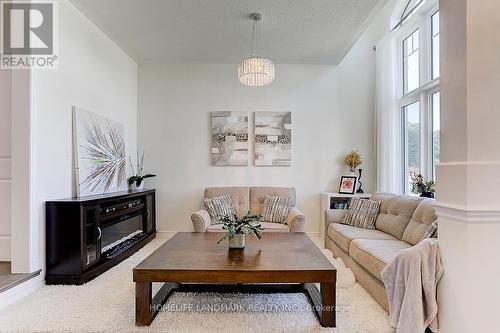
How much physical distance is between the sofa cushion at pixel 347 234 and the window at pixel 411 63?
7.30 ft

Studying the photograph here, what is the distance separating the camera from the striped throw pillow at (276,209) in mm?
4172

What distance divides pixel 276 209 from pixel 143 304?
2.44 meters

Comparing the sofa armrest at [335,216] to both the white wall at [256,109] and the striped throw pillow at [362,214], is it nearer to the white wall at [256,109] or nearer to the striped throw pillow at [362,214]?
the striped throw pillow at [362,214]

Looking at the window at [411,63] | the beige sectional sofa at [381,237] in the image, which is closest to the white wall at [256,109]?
the window at [411,63]

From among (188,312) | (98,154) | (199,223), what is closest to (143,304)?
(188,312)

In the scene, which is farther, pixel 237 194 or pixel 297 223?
pixel 237 194

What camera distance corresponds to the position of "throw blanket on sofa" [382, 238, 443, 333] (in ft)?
6.15

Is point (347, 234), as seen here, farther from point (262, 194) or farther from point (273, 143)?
point (273, 143)

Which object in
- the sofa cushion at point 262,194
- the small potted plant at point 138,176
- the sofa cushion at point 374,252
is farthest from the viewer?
the small potted plant at point 138,176

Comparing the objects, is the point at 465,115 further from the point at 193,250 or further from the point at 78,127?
the point at 78,127

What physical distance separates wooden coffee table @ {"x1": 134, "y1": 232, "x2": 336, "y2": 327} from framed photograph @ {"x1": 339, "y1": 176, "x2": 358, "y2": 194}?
2356mm

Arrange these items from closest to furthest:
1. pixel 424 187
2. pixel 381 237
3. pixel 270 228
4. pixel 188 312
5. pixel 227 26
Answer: pixel 188 312, pixel 381 237, pixel 424 187, pixel 227 26, pixel 270 228

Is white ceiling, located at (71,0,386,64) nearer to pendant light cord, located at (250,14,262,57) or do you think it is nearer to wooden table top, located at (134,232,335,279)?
pendant light cord, located at (250,14,262,57)

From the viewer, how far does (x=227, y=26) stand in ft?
12.2
